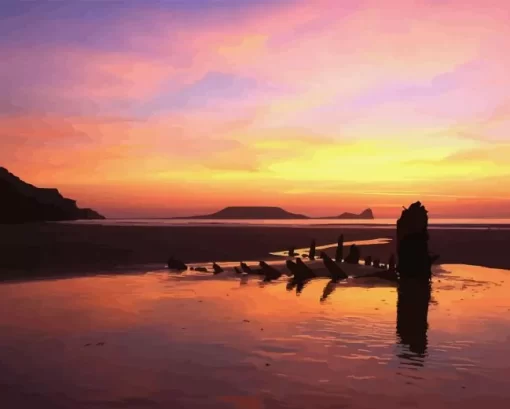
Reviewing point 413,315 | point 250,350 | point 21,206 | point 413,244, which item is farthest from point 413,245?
point 21,206

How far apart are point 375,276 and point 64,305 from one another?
16421 millimetres

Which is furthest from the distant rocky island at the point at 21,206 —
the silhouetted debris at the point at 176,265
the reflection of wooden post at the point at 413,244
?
the reflection of wooden post at the point at 413,244

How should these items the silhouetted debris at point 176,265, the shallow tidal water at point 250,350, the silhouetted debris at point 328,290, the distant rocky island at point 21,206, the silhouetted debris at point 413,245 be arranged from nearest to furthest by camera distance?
the shallow tidal water at point 250,350 < the silhouetted debris at point 328,290 < the silhouetted debris at point 413,245 < the silhouetted debris at point 176,265 < the distant rocky island at point 21,206

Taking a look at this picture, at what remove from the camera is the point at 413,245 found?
30688mm

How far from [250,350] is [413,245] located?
810 inches

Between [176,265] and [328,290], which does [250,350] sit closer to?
[328,290]

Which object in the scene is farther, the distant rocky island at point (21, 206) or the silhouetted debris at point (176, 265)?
the distant rocky island at point (21, 206)

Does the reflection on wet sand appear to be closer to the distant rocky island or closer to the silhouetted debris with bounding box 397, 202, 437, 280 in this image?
the silhouetted debris with bounding box 397, 202, 437, 280

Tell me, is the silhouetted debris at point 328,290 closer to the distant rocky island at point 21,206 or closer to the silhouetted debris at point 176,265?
the silhouetted debris at point 176,265

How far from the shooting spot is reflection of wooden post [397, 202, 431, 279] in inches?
1175

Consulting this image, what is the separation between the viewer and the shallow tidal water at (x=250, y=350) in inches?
359

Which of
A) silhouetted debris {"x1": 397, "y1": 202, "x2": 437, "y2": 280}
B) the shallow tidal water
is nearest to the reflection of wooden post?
silhouetted debris {"x1": 397, "y1": 202, "x2": 437, "y2": 280}

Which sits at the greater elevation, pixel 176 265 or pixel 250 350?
pixel 176 265

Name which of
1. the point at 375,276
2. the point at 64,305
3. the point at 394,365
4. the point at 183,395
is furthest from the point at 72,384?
the point at 375,276
